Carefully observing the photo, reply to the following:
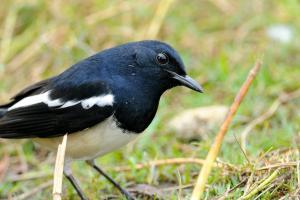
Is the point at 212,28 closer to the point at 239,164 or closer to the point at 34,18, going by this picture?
the point at 34,18

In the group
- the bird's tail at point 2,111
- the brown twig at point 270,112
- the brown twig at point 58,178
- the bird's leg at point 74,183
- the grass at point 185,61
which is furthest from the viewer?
the brown twig at point 270,112

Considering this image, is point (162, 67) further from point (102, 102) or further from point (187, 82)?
point (102, 102)

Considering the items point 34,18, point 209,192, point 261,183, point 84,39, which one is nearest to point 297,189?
point 261,183

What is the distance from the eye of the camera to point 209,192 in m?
4.25

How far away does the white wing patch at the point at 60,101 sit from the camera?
4254 millimetres

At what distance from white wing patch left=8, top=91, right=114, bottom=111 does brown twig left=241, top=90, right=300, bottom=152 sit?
1.38m

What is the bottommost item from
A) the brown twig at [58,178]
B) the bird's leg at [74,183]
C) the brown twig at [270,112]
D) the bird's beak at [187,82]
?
the brown twig at [270,112]

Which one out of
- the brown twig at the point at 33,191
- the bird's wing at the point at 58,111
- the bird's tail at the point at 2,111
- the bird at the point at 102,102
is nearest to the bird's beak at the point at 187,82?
the bird at the point at 102,102

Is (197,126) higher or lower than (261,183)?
lower

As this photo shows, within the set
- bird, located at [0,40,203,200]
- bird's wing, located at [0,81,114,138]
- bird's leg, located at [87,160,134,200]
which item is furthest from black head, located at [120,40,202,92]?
bird's leg, located at [87,160,134,200]

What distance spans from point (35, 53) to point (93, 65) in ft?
9.61

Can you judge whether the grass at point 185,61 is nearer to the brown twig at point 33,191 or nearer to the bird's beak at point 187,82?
the brown twig at point 33,191

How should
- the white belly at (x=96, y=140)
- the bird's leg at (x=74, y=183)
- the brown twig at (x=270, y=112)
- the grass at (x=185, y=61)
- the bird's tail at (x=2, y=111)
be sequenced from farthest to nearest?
the brown twig at (x=270, y=112), the grass at (x=185, y=61), the bird's tail at (x=2, y=111), the bird's leg at (x=74, y=183), the white belly at (x=96, y=140)

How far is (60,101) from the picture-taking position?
446 cm
